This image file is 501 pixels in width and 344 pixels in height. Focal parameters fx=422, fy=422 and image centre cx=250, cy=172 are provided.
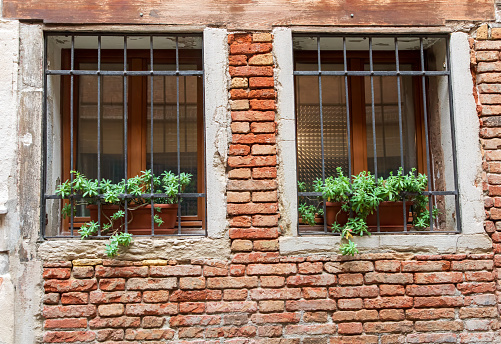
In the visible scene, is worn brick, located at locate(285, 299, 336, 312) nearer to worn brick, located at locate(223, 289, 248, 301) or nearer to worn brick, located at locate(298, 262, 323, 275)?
worn brick, located at locate(298, 262, 323, 275)

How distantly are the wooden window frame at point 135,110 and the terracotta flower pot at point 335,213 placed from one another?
108 centimetres

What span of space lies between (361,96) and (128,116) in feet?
7.23

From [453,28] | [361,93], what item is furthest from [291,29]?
[453,28]

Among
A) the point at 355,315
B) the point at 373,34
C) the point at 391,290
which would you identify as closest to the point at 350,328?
the point at 355,315

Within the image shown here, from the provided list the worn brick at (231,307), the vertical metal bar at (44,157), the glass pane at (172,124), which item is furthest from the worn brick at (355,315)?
the vertical metal bar at (44,157)

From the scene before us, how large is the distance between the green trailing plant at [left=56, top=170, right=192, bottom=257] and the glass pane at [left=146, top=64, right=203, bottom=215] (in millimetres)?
544

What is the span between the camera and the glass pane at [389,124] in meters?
4.06

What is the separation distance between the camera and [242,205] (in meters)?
3.32

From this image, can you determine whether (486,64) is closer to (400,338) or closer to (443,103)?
(443,103)

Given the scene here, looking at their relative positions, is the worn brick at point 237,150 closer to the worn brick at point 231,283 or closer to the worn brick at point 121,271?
the worn brick at point 231,283

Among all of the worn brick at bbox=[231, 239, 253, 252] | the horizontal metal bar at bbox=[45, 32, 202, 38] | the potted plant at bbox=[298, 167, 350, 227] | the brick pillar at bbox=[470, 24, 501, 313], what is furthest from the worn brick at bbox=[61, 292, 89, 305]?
the brick pillar at bbox=[470, 24, 501, 313]

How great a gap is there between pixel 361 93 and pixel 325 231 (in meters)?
1.46

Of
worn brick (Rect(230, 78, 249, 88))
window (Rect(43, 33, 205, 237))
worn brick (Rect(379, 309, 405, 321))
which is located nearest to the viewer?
worn brick (Rect(379, 309, 405, 321))

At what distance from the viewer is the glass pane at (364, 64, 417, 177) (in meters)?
4.06
